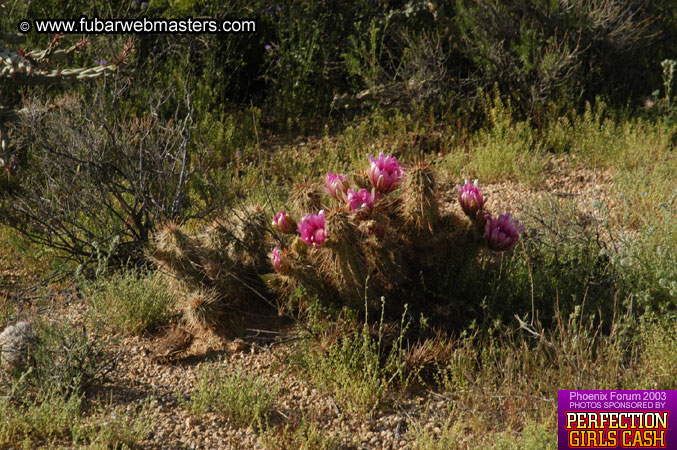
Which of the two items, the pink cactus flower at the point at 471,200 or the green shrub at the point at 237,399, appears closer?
the green shrub at the point at 237,399

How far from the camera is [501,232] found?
383 centimetres

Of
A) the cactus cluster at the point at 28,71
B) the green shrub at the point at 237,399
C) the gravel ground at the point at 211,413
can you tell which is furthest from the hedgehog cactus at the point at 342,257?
the cactus cluster at the point at 28,71

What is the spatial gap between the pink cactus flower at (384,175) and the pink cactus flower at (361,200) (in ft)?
0.39

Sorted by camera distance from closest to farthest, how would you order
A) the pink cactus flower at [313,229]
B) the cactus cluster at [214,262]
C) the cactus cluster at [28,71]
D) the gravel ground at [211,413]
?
the gravel ground at [211,413] → the pink cactus flower at [313,229] → the cactus cluster at [214,262] → the cactus cluster at [28,71]

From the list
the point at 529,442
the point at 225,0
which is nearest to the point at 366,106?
the point at 225,0

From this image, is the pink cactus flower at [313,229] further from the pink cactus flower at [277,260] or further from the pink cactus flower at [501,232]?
the pink cactus flower at [501,232]

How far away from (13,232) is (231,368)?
2.42 meters

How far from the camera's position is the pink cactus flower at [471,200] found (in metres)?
3.79

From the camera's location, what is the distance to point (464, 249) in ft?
12.9

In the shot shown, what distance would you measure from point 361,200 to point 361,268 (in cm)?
34

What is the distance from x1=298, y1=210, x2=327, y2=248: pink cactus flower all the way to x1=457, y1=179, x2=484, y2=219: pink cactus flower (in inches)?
30.6

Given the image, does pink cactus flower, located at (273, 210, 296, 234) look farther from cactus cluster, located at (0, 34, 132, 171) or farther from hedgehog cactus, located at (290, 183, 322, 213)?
cactus cluster, located at (0, 34, 132, 171)

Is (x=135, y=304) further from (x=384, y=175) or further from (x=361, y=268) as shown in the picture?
(x=384, y=175)

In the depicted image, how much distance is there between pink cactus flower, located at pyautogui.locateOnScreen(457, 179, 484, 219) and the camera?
12.4ft
